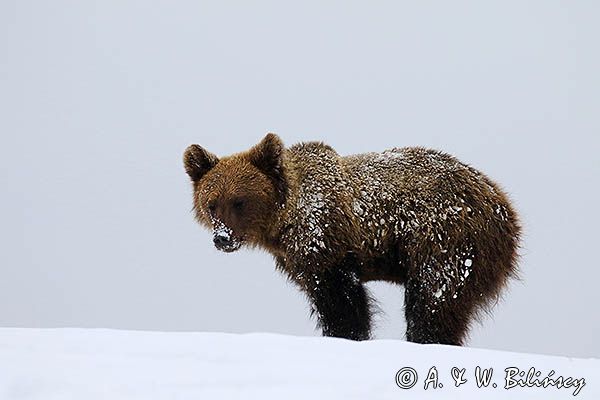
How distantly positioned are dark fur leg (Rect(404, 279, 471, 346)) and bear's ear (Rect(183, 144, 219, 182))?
2519 mm

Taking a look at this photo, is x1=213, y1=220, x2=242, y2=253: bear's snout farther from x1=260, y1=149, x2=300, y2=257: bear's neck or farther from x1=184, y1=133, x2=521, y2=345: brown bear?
x1=260, y1=149, x2=300, y2=257: bear's neck

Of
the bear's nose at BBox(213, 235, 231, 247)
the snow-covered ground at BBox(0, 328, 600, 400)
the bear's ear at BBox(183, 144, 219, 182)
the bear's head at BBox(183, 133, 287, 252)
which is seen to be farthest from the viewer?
the bear's ear at BBox(183, 144, 219, 182)

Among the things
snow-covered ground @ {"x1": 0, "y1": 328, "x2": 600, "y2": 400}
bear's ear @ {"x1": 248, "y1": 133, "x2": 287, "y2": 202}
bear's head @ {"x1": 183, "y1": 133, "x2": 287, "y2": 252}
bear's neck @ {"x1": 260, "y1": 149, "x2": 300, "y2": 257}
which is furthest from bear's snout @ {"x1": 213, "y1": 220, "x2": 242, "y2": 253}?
snow-covered ground @ {"x1": 0, "y1": 328, "x2": 600, "y2": 400}

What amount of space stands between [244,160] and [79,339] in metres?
4.98

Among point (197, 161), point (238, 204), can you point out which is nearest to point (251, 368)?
point (238, 204)

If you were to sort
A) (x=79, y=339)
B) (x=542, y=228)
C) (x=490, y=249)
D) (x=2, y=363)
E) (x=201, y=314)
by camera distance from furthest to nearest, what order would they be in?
(x=542, y=228) → (x=201, y=314) → (x=490, y=249) → (x=79, y=339) → (x=2, y=363)

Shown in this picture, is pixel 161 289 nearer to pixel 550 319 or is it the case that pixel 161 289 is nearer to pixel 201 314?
pixel 201 314

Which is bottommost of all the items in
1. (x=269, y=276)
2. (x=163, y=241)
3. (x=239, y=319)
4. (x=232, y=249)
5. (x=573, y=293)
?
(x=232, y=249)

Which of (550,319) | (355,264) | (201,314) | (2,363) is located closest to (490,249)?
(355,264)

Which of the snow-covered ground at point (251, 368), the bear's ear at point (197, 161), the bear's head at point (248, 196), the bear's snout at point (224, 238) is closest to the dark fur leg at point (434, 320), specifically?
the bear's head at point (248, 196)

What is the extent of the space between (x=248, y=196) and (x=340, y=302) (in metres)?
1.51

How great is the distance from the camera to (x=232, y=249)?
11227mm

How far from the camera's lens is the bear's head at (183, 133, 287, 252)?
1121 cm

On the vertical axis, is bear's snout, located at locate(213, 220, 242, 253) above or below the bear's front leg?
above
